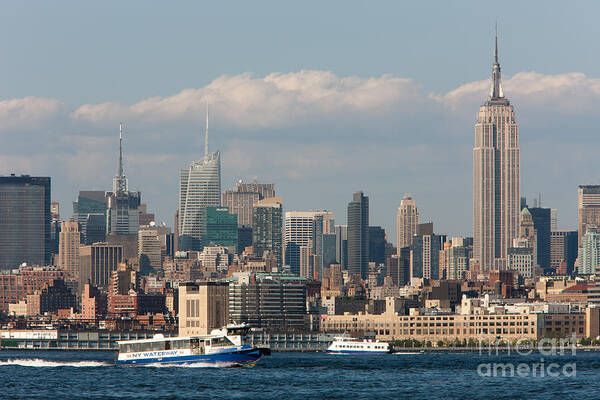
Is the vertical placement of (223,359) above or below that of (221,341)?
below

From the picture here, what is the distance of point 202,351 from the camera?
183000 mm

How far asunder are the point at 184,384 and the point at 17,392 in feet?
54.4

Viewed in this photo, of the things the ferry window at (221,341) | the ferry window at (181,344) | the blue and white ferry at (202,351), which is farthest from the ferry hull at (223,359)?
the ferry window at (181,344)

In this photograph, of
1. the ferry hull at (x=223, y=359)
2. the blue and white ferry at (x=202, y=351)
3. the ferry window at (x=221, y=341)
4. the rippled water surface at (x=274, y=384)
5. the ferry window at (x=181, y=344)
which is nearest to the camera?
the rippled water surface at (x=274, y=384)

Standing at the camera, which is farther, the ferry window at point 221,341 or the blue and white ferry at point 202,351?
the ferry window at point 221,341

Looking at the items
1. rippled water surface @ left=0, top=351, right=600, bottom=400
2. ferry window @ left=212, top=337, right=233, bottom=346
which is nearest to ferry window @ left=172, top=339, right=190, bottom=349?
ferry window @ left=212, top=337, right=233, bottom=346

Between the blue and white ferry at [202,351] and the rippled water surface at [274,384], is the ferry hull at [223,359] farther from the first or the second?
the rippled water surface at [274,384]

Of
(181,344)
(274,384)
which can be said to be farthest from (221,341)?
(274,384)

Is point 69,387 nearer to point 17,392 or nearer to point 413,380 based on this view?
point 17,392

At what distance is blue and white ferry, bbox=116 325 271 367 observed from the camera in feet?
599

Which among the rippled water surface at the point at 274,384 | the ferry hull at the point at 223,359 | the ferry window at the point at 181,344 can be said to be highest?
the ferry window at the point at 181,344

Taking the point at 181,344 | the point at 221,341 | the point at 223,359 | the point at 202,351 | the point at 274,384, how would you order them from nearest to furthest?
the point at 274,384, the point at 223,359, the point at 202,351, the point at 221,341, the point at 181,344

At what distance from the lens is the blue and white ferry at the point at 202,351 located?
599 ft

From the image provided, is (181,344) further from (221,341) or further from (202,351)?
(221,341)
